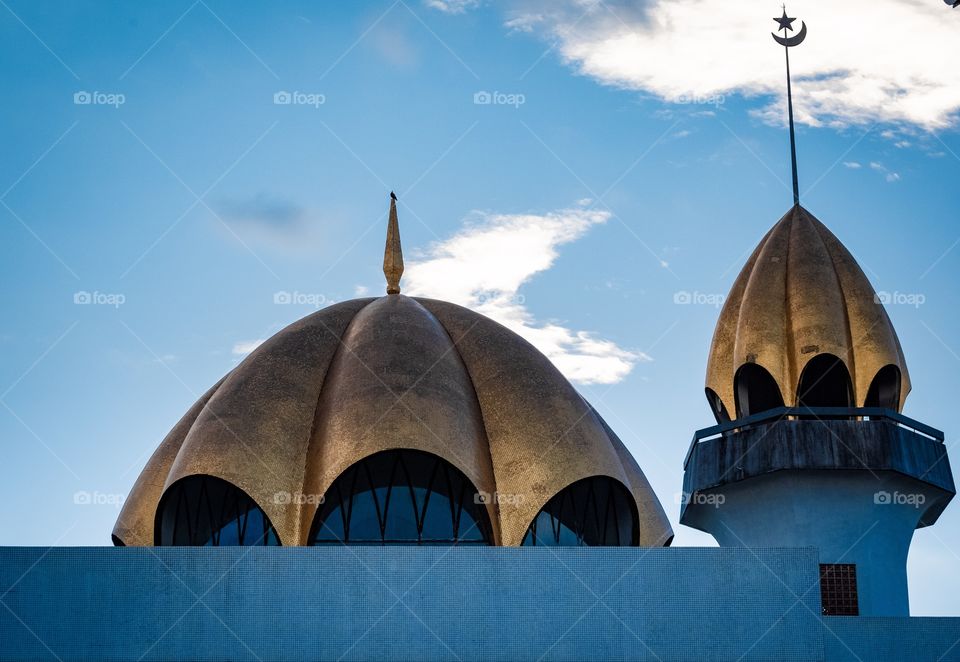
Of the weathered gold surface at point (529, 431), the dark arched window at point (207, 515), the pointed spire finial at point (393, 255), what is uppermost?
the pointed spire finial at point (393, 255)

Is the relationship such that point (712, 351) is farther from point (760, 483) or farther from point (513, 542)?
point (513, 542)

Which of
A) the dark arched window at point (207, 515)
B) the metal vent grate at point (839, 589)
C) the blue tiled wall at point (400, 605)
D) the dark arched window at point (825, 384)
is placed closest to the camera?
the blue tiled wall at point (400, 605)

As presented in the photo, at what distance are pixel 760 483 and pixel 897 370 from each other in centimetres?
344

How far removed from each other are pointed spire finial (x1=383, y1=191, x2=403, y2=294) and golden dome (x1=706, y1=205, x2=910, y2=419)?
7.01 metres

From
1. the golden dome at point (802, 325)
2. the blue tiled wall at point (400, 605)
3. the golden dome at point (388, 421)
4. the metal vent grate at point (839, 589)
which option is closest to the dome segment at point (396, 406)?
the golden dome at point (388, 421)

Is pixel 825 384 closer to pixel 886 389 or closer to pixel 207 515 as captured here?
pixel 886 389

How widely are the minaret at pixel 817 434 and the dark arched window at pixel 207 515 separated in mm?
8063

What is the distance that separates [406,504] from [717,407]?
6.60 metres

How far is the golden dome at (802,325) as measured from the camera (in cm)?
2467

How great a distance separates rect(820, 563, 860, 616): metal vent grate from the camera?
2256cm

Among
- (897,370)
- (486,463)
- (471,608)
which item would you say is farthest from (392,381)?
(897,370)

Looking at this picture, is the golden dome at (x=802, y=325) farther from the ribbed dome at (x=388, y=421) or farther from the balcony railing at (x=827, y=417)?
the ribbed dome at (x=388, y=421)

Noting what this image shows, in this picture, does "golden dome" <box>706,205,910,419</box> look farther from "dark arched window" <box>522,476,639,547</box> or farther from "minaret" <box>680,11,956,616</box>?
"dark arched window" <box>522,476,639,547</box>

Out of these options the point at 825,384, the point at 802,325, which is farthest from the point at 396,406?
the point at 825,384
